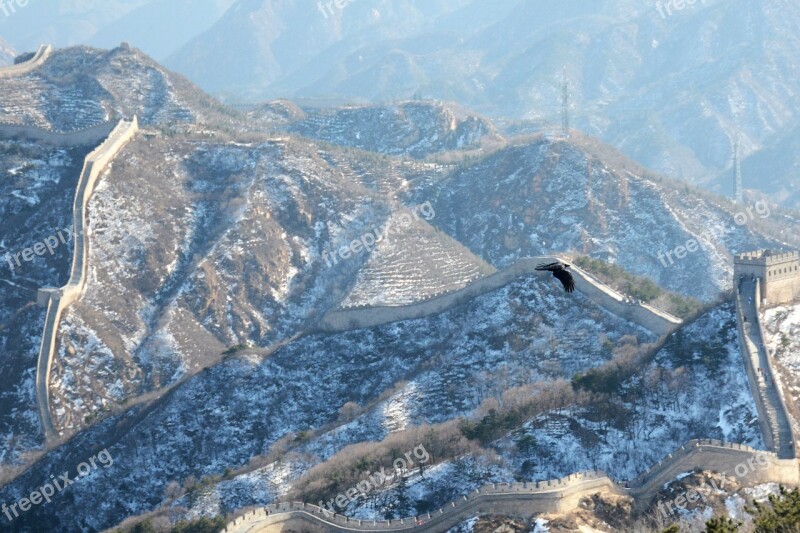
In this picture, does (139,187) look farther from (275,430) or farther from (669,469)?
(669,469)

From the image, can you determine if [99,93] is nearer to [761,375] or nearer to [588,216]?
[588,216]

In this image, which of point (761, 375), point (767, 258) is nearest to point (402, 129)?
point (767, 258)

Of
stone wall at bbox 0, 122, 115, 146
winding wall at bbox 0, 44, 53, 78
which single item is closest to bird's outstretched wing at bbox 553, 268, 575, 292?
stone wall at bbox 0, 122, 115, 146

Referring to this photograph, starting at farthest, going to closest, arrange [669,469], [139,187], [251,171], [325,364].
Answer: [251,171], [139,187], [325,364], [669,469]

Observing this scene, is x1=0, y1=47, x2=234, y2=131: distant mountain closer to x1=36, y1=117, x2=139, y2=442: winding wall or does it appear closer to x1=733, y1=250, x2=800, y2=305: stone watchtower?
x1=36, y1=117, x2=139, y2=442: winding wall

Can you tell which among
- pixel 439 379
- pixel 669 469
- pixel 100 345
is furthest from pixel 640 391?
pixel 100 345
